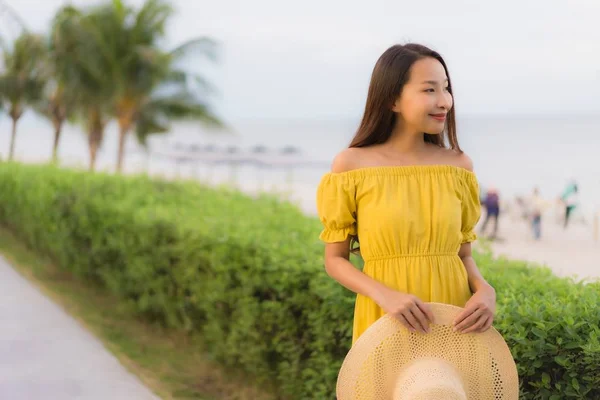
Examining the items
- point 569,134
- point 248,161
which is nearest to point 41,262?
point 248,161

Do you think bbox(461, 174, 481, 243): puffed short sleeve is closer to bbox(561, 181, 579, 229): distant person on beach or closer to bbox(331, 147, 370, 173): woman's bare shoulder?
bbox(331, 147, 370, 173): woman's bare shoulder

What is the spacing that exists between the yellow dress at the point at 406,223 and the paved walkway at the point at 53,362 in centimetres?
299

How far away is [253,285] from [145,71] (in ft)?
71.6

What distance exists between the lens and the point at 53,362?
17.6 ft

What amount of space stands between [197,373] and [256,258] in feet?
4.66

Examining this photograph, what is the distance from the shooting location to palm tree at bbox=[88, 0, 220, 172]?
82.0 feet

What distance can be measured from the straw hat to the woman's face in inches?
19.9

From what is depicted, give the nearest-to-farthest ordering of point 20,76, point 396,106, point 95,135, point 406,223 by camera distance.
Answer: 1. point 406,223
2. point 396,106
3. point 95,135
4. point 20,76

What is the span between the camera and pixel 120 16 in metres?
25.3

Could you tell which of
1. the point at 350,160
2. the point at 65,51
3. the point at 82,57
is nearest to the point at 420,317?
the point at 350,160

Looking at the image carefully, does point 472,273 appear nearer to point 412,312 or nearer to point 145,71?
point 412,312

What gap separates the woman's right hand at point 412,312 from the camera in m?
2.03

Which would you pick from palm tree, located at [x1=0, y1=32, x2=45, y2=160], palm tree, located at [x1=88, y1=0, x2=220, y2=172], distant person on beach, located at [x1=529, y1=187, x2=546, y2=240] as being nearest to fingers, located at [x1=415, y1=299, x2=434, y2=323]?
palm tree, located at [x1=88, y1=0, x2=220, y2=172]

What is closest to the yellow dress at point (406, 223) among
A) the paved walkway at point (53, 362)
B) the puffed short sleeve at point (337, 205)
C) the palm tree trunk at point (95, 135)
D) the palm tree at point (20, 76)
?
the puffed short sleeve at point (337, 205)
